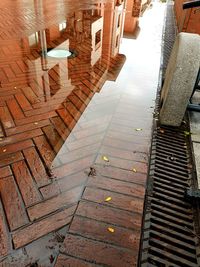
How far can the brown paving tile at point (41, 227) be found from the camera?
154 cm

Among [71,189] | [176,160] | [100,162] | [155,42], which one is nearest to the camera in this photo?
[71,189]

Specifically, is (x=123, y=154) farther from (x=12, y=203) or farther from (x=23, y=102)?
(x=23, y=102)

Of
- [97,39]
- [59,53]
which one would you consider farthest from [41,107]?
[97,39]

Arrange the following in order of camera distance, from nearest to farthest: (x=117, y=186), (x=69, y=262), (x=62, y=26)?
(x=69, y=262)
(x=117, y=186)
(x=62, y=26)

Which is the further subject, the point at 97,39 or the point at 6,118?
the point at 97,39

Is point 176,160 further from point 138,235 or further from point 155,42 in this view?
point 155,42

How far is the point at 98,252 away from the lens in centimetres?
150

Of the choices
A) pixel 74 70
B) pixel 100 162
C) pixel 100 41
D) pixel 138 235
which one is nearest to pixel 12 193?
pixel 100 162

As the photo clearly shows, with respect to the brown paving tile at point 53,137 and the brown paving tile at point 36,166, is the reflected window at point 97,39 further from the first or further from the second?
the brown paving tile at point 36,166

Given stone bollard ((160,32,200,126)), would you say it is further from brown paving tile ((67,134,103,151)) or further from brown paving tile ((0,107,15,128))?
brown paving tile ((0,107,15,128))

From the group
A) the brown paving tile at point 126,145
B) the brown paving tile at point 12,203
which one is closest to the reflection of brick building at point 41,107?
the brown paving tile at point 12,203

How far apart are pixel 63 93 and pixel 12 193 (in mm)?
1775

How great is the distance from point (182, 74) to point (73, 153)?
4.47 ft

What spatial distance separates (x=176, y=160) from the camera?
234cm
